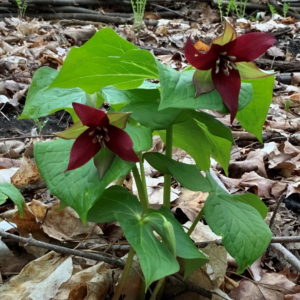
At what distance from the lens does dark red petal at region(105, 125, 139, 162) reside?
2.38 feet

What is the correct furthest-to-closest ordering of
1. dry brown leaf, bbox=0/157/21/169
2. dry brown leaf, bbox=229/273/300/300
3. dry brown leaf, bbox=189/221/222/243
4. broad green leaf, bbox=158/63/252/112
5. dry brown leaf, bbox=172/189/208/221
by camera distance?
dry brown leaf, bbox=0/157/21/169, dry brown leaf, bbox=172/189/208/221, dry brown leaf, bbox=189/221/222/243, dry brown leaf, bbox=229/273/300/300, broad green leaf, bbox=158/63/252/112

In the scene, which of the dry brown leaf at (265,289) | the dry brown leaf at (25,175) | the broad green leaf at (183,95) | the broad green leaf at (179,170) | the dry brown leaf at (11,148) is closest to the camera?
the broad green leaf at (183,95)

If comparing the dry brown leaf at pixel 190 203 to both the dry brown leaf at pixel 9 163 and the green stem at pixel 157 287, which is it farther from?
the dry brown leaf at pixel 9 163

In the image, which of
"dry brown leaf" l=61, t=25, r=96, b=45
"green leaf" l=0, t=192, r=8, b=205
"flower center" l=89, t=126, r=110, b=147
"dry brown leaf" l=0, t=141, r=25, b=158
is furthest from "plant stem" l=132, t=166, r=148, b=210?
"dry brown leaf" l=61, t=25, r=96, b=45

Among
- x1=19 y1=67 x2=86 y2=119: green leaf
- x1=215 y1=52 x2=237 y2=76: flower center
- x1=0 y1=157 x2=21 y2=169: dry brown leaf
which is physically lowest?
x1=0 y1=157 x2=21 y2=169: dry brown leaf

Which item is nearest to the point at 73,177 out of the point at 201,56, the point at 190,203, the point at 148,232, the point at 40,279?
the point at 148,232

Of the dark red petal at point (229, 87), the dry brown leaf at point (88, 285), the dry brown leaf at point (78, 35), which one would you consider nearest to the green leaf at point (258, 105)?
the dark red petal at point (229, 87)

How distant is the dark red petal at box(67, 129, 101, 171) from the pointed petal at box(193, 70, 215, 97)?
178 mm

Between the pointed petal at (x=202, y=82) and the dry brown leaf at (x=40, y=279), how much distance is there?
21.4 inches

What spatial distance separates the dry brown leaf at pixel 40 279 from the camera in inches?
40.1

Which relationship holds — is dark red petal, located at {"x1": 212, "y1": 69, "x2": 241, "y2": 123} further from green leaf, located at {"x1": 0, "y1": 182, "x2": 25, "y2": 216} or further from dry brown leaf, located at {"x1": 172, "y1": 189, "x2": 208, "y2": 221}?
dry brown leaf, located at {"x1": 172, "y1": 189, "x2": 208, "y2": 221}

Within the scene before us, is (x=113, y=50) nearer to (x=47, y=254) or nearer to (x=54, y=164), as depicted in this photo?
(x=54, y=164)

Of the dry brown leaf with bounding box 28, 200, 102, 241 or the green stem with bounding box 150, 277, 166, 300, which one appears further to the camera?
the dry brown leaf with bounding box 28, 200, 102, 241

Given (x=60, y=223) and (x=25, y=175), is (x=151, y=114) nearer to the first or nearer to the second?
(x=60, y=223)
